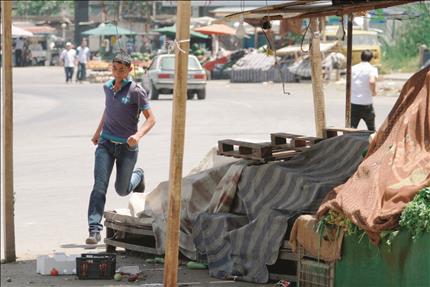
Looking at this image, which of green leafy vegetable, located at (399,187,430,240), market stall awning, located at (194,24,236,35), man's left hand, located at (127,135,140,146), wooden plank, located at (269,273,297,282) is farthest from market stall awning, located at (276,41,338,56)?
green leafy vegetable, located at (399,187,430,240)

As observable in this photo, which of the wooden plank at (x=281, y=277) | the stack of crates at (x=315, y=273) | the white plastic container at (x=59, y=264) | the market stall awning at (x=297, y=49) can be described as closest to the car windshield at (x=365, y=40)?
the market stall awning at (x=297, y=49)

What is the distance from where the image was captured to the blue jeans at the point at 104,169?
35.1 feet

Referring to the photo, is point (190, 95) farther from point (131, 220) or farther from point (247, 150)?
point (247, 150)

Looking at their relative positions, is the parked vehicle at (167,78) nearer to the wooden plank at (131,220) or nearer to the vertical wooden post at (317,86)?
the vertical wooden post at (317,86)

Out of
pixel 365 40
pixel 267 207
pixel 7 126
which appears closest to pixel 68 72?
pixel 365 40

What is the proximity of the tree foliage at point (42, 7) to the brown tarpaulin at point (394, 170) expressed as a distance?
99917mm

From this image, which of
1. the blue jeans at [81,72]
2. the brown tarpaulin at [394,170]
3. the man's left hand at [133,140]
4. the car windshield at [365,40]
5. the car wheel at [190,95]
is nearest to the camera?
the brown tarpaulin at [394,170]

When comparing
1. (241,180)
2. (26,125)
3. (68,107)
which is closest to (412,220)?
(241,180)

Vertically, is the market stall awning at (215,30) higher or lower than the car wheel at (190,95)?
higher

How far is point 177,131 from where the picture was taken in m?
7.21

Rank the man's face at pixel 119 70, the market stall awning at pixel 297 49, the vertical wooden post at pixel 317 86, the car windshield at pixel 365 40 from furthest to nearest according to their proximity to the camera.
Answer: the car windshield at pixel 365 40 < the market stall awning at pixel 297 49 < the vertical wooden post at pixel 317 86 < the man's face at pixel 119 70

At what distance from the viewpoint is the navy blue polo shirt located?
10.7m

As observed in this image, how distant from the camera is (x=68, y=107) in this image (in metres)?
36.1

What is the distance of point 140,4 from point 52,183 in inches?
2585
